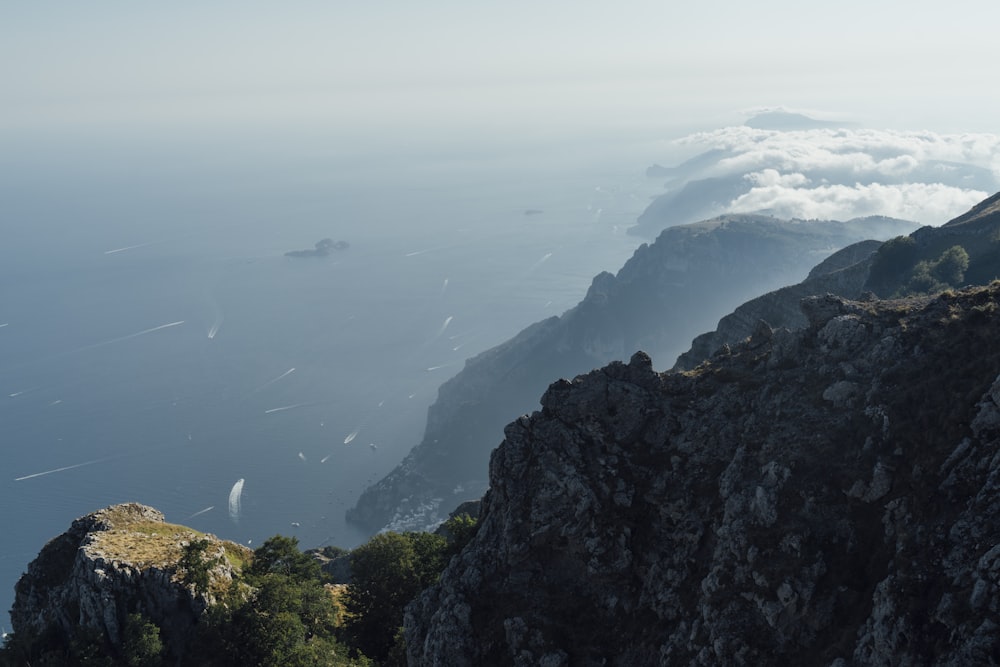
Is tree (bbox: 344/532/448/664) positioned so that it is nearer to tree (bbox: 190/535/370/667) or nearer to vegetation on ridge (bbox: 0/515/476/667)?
vegetation on ridge (bbox: 0/515/476/667)

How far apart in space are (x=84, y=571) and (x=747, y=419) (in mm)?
44952

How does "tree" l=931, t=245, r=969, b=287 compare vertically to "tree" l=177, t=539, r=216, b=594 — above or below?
above

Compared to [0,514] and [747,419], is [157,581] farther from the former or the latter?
[0,514]

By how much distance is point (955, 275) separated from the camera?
73500mm

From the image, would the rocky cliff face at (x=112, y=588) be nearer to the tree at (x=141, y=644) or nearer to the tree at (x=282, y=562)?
the tree at (x=141, y=644)

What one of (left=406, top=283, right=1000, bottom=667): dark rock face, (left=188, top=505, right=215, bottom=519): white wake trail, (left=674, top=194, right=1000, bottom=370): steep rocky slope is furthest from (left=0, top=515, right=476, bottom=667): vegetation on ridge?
(left=188, top=505, right=215, bottom=519): white wake trail

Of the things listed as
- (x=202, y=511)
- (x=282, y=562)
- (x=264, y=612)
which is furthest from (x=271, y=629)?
(x=202, y=511)

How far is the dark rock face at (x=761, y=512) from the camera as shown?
25.2 meters

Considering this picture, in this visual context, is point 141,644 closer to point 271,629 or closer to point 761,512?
point 271,629

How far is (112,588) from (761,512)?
41482 millimetres

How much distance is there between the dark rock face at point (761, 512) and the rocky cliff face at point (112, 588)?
59.1ft

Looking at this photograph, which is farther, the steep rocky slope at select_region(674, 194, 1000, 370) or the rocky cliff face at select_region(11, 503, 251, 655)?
the steep rocky slope at select_region(674, 194, 1000, 370)

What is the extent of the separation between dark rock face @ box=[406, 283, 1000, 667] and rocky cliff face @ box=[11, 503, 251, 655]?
18022 mm

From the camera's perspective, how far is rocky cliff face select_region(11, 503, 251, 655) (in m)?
44.7
